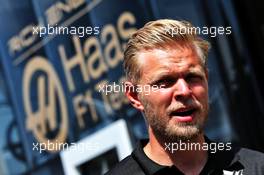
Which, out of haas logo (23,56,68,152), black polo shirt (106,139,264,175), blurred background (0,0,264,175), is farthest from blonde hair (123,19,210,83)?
haas logo (23,56,68,152)

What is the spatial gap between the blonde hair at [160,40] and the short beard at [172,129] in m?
0.13

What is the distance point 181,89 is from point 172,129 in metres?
0.11

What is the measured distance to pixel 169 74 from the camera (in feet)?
5.93

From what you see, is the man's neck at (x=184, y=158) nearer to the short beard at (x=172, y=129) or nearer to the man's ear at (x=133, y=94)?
the short beard at (x=172, y=129)

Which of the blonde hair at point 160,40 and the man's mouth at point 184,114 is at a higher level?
the blonde hair at point 160,40

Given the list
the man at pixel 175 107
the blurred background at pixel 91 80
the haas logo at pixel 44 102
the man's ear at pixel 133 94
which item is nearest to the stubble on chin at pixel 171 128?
the man at pixel 175 107

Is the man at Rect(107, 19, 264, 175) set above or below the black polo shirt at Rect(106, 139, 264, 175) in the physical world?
above

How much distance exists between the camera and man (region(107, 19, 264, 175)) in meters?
1.77

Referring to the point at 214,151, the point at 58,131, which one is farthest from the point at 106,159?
the point at 214,151

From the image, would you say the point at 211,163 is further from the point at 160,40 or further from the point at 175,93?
the point at 160,40

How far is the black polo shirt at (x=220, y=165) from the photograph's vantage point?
5.82ft

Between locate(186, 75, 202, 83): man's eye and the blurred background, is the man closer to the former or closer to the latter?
locate(186, 75, 202, 83): man's eye

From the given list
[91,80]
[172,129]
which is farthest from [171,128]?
[91,80]

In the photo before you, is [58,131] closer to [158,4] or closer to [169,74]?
[158,4]
